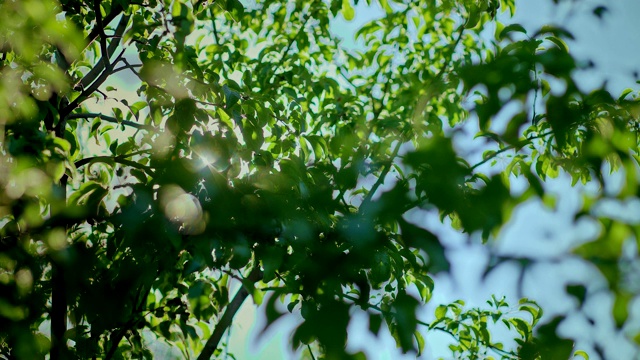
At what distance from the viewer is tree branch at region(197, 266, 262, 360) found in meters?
1.99

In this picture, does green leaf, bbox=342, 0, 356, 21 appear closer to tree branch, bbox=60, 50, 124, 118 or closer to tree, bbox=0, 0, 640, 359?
tree, bbox=0, 0, 640, 359

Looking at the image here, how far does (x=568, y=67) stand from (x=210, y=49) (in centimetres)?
244

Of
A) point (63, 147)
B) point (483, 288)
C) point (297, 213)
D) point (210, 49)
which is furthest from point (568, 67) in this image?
point (210, 49)

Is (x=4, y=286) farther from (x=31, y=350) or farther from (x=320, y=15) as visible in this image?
(x=320, y=15)

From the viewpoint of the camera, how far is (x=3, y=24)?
117 centimetres

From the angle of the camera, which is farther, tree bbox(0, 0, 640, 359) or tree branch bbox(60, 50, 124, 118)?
tree branch bbox(60, 50, 124, 118)

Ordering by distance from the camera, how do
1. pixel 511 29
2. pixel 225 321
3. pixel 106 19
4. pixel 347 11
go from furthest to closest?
pixel 347 11 < pixel 225 321 < pixel 106 19 < pixel 511 29

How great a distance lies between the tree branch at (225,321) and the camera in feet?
6.54

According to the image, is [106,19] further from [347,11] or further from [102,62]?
[347,11]

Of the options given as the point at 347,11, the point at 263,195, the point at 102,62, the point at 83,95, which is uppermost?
the point at 347,11

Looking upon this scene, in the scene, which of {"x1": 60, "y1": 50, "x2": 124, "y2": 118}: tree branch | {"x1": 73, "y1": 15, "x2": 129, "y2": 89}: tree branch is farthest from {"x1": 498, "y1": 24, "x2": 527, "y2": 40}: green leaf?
{"x1": 73, "y1": 15, "x2": 129, "y2": 89}: tree branch

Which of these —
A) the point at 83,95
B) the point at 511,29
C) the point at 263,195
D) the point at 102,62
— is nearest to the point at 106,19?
the point at 102,62

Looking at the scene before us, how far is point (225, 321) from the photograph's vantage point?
84.0 inches

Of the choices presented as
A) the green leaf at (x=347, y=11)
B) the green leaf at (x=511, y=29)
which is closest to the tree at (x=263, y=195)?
the green leaf at (x=511, y=29)
